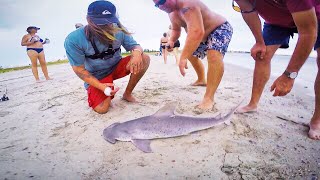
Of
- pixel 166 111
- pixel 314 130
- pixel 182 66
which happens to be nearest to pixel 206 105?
pixel 182 66

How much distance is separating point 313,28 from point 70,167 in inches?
103

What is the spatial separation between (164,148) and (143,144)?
0.78 feet

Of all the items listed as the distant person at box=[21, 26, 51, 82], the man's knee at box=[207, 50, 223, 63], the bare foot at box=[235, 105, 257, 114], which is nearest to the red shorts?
the man's knee at box=[207, 50, 223, 63]

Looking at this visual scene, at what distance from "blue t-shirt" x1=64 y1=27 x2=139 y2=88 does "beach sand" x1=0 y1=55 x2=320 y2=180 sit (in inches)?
25.5

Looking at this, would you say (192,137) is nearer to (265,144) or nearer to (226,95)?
(265,144)

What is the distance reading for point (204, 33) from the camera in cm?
364

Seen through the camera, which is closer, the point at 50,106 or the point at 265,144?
the point at 265,144

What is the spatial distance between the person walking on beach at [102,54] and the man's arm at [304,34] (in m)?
2.19

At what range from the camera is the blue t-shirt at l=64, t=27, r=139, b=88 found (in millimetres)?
3545

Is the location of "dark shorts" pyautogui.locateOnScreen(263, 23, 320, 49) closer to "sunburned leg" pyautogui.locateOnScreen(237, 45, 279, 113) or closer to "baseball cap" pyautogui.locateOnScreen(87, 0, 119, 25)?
"sunburned leg" pyautogui.locateOnScreen(237, 45, 279, 113)

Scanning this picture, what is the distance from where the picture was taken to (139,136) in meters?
2.93

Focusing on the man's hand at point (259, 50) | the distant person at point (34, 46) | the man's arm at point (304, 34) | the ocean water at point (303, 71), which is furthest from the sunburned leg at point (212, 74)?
the distant person at point (34, 46)

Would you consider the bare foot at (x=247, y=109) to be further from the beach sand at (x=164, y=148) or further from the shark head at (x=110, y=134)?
the shark head at (x=110, y=134)

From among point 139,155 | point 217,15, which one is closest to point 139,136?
point 139,155
